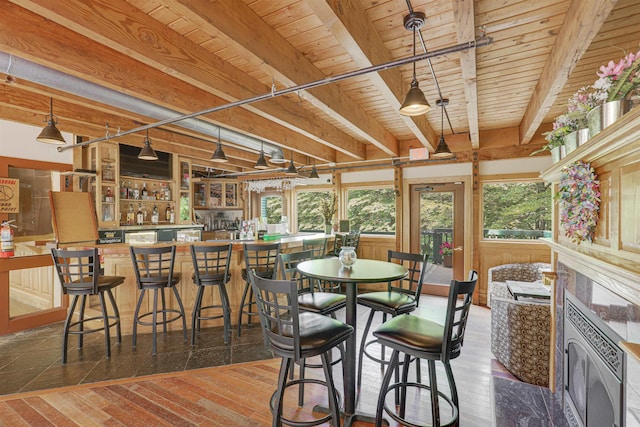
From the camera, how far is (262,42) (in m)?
2.15

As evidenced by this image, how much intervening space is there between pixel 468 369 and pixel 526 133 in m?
3.20

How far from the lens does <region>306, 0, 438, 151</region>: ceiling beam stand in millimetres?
1742

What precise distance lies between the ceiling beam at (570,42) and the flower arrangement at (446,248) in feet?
9.42

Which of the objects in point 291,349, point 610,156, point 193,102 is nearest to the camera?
point 610,156

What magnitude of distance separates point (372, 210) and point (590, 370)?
4.78m

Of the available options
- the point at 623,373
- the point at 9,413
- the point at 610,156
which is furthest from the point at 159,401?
the point at 610,156

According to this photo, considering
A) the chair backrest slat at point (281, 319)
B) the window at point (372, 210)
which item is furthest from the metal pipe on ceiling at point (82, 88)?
the window at point (372, 210)

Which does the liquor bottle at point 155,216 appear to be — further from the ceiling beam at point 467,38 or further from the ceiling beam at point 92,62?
the ceiling beam at point 467,38

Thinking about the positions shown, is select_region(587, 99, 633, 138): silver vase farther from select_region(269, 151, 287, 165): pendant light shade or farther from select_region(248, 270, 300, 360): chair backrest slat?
select_region(269, 151, 287, 165): pendant light shade

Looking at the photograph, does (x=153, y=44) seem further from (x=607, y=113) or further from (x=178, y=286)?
(x=178, y=286)

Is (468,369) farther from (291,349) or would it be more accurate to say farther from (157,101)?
(157,101)

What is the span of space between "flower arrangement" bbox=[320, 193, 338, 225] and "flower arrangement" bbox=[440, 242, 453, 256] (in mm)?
2130

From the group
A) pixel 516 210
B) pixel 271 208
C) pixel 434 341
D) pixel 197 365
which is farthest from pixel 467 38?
pixel 271 208

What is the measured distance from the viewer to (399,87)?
2994 mm
